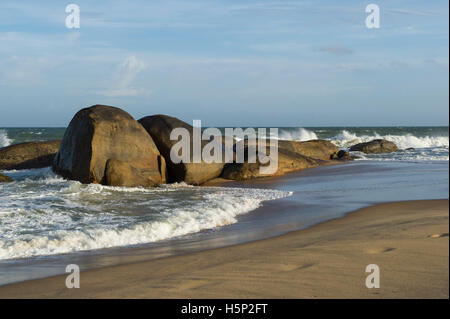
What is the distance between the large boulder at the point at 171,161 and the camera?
37.9ft

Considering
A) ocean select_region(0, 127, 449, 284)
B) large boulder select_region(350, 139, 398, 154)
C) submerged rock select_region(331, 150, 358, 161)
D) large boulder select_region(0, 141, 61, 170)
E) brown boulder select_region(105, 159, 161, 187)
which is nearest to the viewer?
ocean select_region(0, 127, 449, 284)

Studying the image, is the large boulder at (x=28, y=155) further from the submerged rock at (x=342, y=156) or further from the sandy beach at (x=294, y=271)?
the submerged rock at (x=342, y=156)

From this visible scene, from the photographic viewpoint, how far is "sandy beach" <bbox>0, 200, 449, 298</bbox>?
129 inches

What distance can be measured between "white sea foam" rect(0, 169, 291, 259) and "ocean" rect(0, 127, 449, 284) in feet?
0.04

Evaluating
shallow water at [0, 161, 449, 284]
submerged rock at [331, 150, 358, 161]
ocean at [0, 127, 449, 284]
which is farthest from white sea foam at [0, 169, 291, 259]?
submerged rock at [331, 150, 358, 161]

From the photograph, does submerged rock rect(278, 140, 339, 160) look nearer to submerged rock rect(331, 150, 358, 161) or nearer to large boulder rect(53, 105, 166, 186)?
submerged rock rect(331, 150, 358, 161)

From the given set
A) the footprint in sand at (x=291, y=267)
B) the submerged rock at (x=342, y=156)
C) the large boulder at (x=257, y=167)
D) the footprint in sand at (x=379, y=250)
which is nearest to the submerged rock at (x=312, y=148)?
the submerged rock at (x=342, y=156)

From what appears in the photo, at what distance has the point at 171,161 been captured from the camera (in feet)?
38.5

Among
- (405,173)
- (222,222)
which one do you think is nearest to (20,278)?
(222,222)

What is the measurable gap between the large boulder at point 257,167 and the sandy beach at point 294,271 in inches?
280

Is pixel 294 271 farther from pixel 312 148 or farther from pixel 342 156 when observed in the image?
pixel 312 148

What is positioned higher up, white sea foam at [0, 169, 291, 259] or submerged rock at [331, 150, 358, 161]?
submerged rock at [331, 150, 358, 161]

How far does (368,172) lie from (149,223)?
25.3ft
